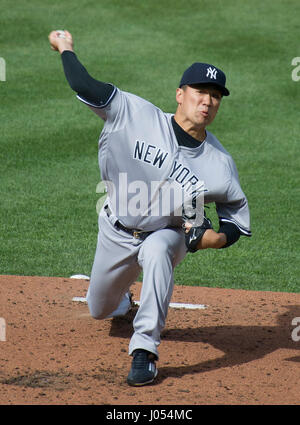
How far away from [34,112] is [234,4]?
19.1 feet

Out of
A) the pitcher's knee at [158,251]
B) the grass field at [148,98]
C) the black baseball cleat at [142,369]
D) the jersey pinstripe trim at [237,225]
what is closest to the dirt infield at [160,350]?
the black baseball cleat at [142,369]

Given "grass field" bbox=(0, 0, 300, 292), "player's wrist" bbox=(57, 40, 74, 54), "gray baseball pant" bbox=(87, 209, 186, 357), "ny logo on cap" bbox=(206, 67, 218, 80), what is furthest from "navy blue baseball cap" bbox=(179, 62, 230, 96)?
"grass field" bbox=(0, 0, 300, 292)

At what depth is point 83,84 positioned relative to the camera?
4.28 meters

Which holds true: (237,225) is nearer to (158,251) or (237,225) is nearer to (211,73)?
(158,251)

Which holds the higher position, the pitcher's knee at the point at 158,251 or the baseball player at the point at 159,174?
the baseball player at the point at 159,174

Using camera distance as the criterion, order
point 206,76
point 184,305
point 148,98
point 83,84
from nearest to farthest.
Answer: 1. point 83,84
2. point 206,76
3. point 184,305
4. point 148,98

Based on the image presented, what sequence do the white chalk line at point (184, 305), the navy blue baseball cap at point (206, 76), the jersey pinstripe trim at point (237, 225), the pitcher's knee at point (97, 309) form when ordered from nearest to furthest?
the navy blue baseball cap at point (206, 76), the jersey pinstripe trim at point (237, 225), the pitcher's knee at point (97, 309), the white chalk line at point (184, 305)

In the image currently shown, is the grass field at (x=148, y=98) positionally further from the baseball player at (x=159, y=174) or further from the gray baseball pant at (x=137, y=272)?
the baseball player at (x=159, y=174)

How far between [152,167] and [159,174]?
0.06m

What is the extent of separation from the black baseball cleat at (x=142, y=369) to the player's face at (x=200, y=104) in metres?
1.33

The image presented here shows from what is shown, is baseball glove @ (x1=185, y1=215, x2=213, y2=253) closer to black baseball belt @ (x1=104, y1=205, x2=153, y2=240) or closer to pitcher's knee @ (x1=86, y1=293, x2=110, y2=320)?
black baseball belt @ (x1=104, y1=205, x2=153, y2=240)

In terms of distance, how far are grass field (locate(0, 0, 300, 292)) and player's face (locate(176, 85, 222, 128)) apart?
1887mm

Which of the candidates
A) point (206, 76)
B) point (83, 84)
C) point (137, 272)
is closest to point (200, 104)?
point (206, 76)

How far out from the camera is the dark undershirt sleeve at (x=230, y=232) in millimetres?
4418
